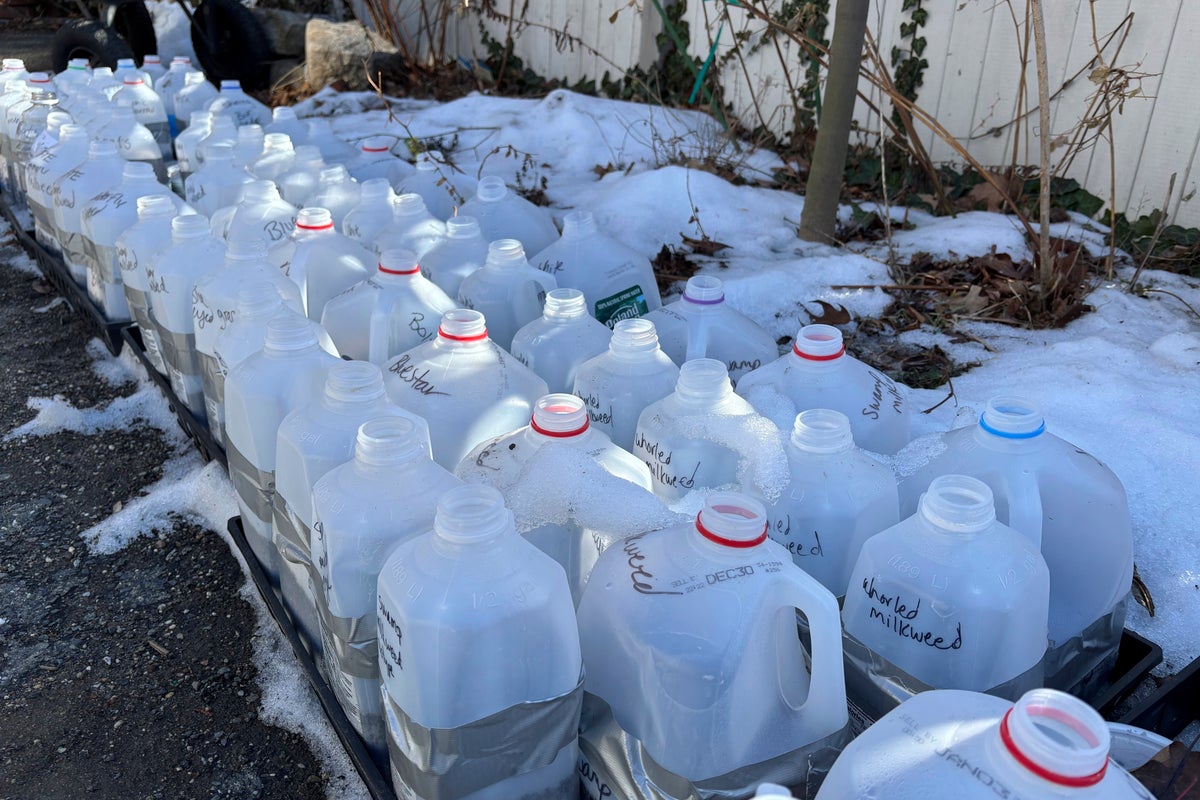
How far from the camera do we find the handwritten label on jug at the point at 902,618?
1.00 metres

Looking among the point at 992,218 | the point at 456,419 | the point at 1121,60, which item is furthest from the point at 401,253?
the point at 1121,60

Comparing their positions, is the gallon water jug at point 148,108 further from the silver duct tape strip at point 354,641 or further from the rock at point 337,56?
the silver duct tape strip at point 354,641

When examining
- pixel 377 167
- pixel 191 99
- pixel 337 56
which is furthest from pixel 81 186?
pixel 337 56

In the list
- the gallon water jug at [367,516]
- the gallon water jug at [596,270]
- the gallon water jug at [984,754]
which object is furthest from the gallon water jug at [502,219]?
the gallon water jug at [984,754]

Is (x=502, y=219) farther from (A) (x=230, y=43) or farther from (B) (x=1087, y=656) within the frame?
(A) (x=230, y=43)

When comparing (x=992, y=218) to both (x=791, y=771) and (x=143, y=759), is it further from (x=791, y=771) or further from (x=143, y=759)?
(x=143, y=759)

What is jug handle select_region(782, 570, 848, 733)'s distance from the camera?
3.02ft

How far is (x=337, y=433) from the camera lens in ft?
4.00

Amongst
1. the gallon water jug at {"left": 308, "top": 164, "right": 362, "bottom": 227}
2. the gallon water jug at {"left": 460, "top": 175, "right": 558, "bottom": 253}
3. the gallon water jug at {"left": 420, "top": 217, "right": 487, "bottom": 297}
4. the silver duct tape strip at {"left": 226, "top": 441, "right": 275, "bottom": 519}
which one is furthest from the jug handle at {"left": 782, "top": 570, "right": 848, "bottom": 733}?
the gallon water jug at {"left": 308, "top": 164, "right": 362, "bottom": 227}

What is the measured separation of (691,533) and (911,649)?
11.4 inches

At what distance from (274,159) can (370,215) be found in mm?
569

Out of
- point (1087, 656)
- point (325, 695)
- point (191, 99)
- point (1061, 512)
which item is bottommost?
point (325, 695)

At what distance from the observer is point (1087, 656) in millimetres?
1271

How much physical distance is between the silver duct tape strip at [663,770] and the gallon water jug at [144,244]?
1442 millimetres
